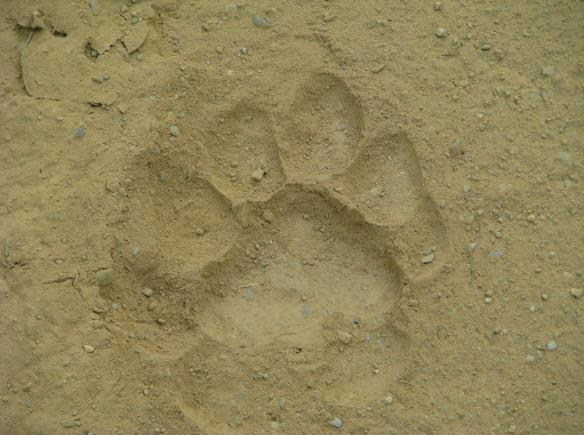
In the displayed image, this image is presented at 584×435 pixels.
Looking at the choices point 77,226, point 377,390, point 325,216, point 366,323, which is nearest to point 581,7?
point 325,216

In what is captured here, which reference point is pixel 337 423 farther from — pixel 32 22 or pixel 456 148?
pixel 32 22

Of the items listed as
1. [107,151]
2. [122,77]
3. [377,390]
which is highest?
[122,77]

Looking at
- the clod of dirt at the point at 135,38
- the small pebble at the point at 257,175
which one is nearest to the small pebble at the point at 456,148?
the small pebble at the point at 257,175

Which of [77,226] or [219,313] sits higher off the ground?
[77,226]

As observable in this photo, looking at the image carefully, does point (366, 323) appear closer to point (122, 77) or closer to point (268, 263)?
point (268, 263)

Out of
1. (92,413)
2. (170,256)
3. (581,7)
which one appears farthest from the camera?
(581,7)

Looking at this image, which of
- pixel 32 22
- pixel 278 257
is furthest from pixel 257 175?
pixel 32 22

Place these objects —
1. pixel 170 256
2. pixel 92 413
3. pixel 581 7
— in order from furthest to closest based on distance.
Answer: pixel 581 7, pixel 170 256, pixel 92 413

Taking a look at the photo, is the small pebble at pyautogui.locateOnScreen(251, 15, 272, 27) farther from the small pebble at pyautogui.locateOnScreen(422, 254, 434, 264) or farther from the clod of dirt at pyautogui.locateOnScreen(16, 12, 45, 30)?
the small pebble at pyautogui.locateOnScreen(422, 254, 434, 264)
